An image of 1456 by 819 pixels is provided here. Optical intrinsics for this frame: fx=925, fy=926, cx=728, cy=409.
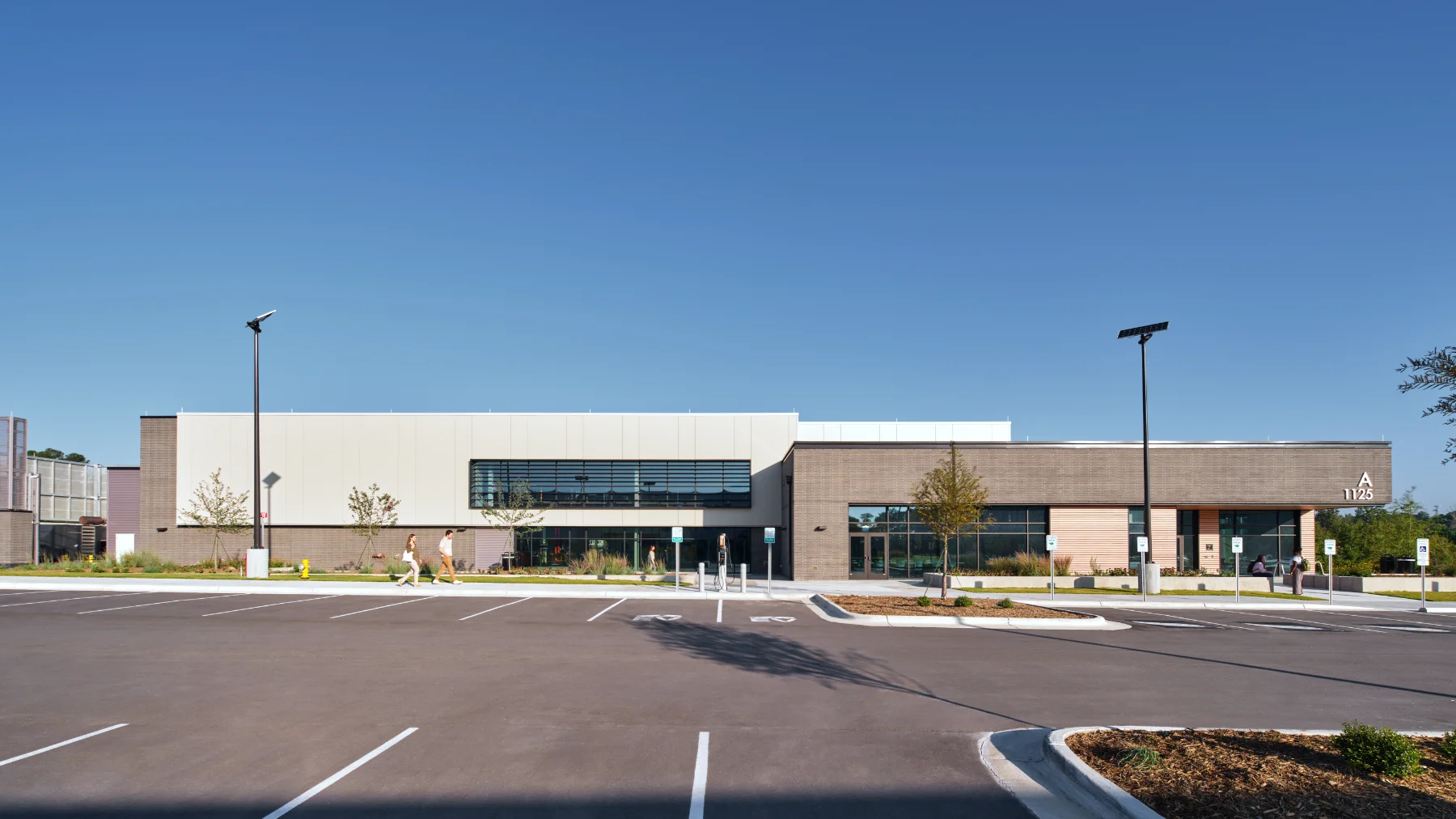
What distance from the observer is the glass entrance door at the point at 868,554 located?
3625 centimetres

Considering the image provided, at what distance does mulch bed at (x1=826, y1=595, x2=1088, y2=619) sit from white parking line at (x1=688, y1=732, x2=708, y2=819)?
1268cm

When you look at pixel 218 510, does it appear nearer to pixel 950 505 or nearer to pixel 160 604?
pixel 160 604

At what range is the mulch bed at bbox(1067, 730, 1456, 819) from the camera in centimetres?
623

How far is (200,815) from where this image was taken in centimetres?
640

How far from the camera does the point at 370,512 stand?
1585 inches

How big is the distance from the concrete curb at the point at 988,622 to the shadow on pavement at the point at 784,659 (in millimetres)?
3329

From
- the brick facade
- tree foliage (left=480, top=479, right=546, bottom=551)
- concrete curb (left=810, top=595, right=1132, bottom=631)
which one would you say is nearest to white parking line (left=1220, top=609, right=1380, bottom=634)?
concrete curb (left=810, top=595, right=1132, bottom=631)

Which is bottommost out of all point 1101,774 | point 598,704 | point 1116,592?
point 1116,592

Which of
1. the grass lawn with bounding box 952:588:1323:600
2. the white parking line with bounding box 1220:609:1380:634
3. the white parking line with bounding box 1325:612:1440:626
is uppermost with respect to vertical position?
the white parking line with bounding box 1220:609:1380:634

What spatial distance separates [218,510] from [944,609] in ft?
106

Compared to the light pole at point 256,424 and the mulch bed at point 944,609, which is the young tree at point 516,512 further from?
the mulch bed at point 944,609

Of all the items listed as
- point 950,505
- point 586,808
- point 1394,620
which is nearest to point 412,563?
point 950,505

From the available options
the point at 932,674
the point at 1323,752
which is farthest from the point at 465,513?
the point at 1323,752

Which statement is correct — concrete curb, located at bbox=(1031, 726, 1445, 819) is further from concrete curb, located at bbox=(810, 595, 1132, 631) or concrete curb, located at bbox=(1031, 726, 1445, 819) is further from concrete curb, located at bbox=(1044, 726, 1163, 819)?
concrete curb, located at bbox=(810, 595, 1132, 631)
